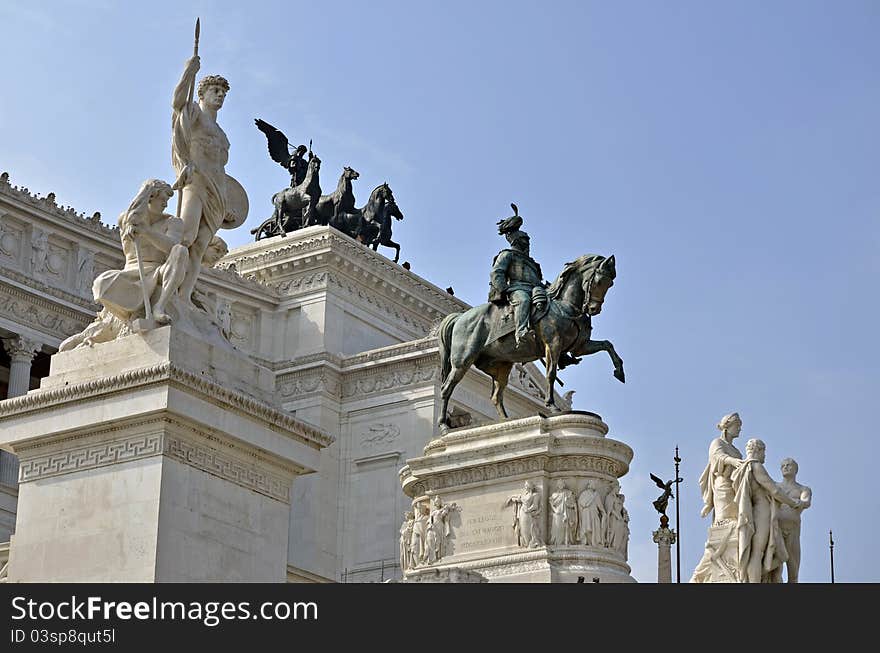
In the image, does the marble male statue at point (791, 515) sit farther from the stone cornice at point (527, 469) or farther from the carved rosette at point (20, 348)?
the carved rosette at point (20, 348)

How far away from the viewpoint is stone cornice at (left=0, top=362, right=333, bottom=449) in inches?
637

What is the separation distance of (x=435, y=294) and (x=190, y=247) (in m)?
46.6

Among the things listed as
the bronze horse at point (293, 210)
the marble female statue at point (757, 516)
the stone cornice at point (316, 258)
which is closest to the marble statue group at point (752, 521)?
the marble female statue at point (757, 516)

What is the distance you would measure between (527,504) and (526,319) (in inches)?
134

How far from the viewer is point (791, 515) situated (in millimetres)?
23203

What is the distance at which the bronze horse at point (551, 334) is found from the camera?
29641mm

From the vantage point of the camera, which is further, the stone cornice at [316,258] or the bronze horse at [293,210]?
the bronze horse at [293,210]

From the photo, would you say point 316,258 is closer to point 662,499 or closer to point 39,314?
point 39,314

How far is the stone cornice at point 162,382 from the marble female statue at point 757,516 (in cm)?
753

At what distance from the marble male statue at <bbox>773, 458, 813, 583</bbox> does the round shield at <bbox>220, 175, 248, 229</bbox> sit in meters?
8.12

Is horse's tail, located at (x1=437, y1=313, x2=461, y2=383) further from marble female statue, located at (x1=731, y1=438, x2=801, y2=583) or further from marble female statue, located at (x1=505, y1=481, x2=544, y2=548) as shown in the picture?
marble female statue, located at (x1=731, y1=438, x2=801, y2=583)

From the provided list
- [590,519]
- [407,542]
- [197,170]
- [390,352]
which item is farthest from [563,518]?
[390,352]
